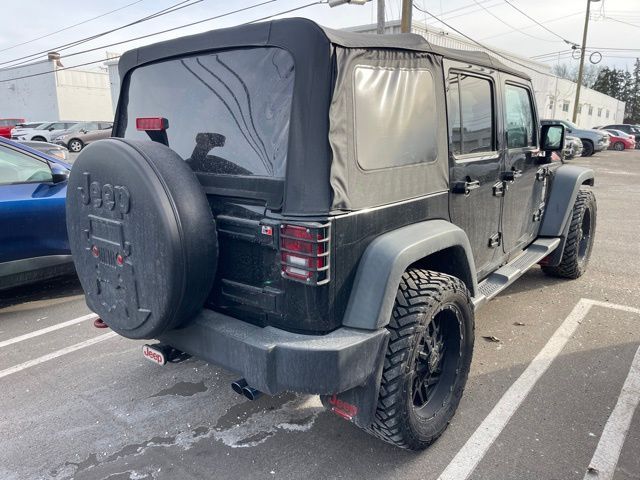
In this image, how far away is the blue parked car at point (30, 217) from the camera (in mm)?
4426

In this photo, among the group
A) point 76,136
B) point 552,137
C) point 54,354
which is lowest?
point 54,354

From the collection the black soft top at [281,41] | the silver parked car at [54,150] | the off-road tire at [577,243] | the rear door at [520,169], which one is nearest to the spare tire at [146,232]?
the black soft top at [281,41]

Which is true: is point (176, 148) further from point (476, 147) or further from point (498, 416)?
point (498, 416)

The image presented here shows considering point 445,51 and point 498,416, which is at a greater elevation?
point 445,51

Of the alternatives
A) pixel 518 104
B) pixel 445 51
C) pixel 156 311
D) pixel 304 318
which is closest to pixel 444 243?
pixel 304 318

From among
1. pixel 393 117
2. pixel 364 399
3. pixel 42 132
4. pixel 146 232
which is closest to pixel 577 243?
pixel 393 117

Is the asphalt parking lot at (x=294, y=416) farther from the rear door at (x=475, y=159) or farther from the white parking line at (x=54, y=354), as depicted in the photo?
the rear door at (x=475, y=159)

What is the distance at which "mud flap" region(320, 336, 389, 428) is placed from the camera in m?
2.24

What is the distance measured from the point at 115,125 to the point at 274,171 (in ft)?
5.01

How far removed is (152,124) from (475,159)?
1.97 metres

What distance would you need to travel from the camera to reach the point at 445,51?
282 centimetres

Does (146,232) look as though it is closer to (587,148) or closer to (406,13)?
(406,13)

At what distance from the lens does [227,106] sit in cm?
241

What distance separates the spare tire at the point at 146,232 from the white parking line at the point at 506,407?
1567 millimetres
